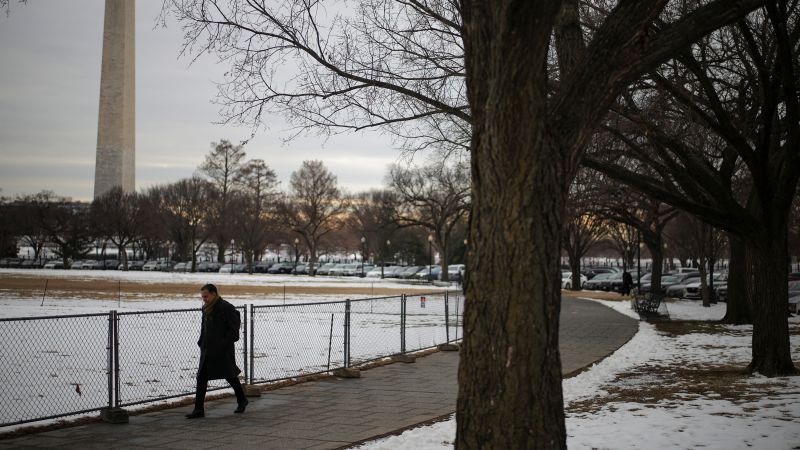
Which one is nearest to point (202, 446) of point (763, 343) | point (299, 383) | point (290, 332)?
point (299, 383)

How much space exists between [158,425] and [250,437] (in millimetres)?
1366

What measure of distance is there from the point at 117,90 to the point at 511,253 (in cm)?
7943

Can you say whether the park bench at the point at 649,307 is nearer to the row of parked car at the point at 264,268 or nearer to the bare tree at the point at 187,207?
the row of parked car at the point at 264,268

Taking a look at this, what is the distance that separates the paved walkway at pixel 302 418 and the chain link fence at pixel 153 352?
0.50 meters

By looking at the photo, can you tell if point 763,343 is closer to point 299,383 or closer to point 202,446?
point 299,383

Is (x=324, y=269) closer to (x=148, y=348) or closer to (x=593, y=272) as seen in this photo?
(x=593, y=272)

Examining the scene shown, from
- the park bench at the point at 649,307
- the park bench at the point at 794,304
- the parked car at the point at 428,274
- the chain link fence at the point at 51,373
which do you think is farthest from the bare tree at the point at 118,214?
the park bench at the point at 794,304

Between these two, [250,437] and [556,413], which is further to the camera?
[250,437]

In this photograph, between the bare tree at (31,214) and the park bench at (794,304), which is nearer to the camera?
the park bench at (794,304)

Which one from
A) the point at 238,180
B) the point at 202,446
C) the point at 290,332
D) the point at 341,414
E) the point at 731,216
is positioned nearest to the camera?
the point at 202,446

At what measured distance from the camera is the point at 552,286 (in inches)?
212

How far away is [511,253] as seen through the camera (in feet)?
17.3

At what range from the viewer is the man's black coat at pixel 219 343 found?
31.7 ft

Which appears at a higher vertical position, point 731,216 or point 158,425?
point 731,216
